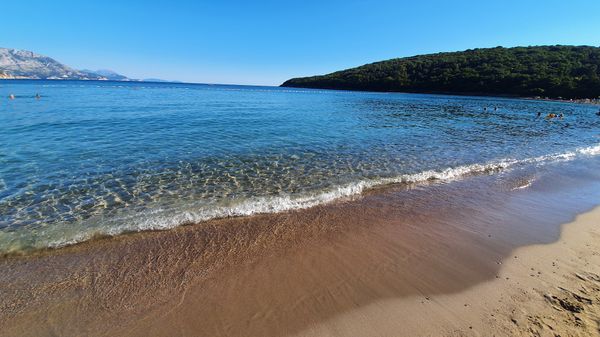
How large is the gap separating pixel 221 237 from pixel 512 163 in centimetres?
1446

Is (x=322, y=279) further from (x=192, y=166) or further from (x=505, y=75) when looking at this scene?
(x=505, y=75)

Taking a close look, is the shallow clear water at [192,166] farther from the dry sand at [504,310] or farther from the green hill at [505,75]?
the green hill at [505,75]

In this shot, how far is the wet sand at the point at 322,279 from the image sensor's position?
4.10 metres

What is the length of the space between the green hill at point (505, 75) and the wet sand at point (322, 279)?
110461 mm

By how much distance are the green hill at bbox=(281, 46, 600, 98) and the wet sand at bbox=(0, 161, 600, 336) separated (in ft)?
362

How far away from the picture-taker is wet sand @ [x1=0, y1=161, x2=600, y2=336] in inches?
161

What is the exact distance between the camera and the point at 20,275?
5.17 m

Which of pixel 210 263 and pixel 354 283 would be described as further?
pixel 210 263

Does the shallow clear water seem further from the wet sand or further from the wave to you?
the wet sand

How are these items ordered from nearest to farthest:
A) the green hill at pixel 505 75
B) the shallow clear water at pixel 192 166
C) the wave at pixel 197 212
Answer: the wave at pixel 197 212
the shallow clear water at pixel 192 166
the green hill at pixel 505 75

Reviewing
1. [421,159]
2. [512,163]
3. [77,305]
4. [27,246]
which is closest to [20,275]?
[27,246]

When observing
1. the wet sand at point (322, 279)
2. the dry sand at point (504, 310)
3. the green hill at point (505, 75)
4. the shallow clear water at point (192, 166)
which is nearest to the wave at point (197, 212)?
the shallow clear water at point (192, 166)

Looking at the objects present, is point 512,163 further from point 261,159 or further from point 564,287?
point 261,159

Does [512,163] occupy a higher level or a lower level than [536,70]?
lower
